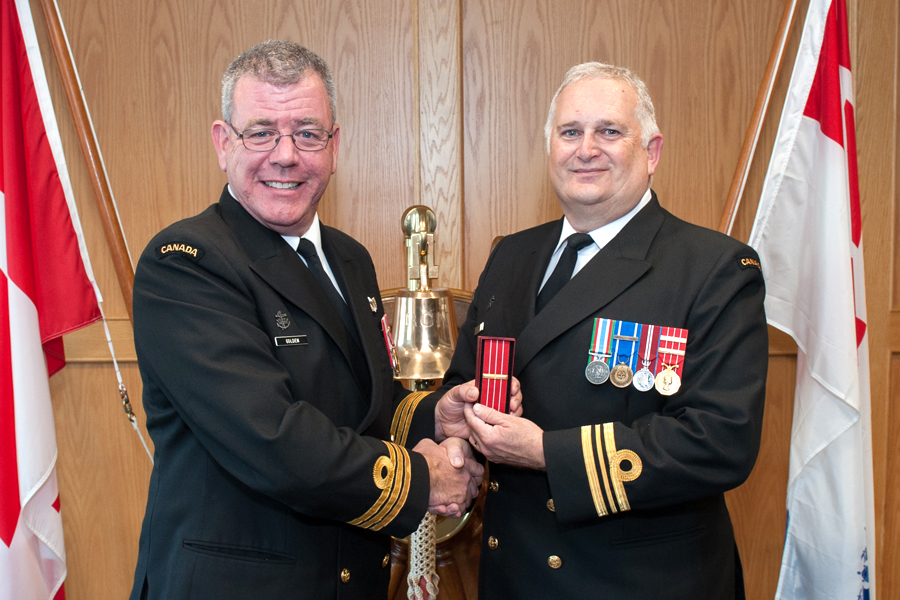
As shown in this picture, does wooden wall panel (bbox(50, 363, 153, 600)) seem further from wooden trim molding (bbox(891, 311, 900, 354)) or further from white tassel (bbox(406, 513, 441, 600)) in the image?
wooden trim molding (bbox(891, 311, 900, 354))

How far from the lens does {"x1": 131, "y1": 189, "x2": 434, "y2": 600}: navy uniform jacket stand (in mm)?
1171

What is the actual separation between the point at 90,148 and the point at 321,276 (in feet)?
4.29

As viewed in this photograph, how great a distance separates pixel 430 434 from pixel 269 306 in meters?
0.62

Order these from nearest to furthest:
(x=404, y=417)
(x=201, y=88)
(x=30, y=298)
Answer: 1. (x=404, y=417)
2. (x=30, y=298)
3. (x=201, y=88)

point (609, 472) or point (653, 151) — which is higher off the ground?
point (653, 151)

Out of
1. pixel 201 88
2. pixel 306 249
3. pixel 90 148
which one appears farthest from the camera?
pixel 201 88

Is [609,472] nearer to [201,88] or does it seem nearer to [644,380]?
[644,380]

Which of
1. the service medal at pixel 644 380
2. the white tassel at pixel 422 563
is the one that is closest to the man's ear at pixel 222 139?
the service medal at pixel 644 380

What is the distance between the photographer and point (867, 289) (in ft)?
8.05

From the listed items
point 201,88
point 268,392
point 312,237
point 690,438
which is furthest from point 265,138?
point 201,88

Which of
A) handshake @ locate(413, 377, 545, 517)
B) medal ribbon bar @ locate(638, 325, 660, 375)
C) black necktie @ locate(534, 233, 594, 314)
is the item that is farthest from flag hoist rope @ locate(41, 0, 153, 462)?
medal ribbon bar @ locate(638, 325, 660, 375)

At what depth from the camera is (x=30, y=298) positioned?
1.93 metres

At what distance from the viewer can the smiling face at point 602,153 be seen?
153cm

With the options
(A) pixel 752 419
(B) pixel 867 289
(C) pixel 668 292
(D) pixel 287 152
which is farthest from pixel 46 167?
(B) pixel 867 289
